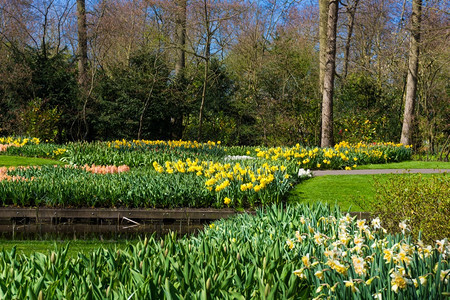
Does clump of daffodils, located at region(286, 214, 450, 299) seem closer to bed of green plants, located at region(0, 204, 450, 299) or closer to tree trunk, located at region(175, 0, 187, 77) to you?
bed of green plants, located at region(0, 204, 450, 299)

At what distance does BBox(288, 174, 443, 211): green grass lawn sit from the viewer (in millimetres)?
8305

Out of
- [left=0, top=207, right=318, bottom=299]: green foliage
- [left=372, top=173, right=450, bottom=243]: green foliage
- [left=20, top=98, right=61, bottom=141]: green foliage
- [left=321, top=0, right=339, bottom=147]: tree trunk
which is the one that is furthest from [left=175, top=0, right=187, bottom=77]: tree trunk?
[left=0, top=207, right=318, bottom=299]: green foliage

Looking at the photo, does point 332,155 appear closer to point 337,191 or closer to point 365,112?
point 337,191

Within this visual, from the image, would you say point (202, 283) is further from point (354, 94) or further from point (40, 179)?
point (354, 94)

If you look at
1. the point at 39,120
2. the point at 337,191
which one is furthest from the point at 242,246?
the point at 39,120

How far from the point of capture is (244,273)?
3176mm

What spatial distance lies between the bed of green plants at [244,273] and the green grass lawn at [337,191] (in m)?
4.62

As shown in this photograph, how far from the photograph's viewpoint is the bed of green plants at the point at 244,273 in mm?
2666

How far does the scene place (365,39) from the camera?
2736 cm

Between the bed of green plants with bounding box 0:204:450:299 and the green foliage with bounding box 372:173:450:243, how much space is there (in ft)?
5.03

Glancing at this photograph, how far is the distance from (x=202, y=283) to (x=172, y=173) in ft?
23.1

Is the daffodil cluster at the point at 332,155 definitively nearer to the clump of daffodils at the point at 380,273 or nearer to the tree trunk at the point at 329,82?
the tree trunk at the point at 329,82

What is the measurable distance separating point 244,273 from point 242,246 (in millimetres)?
631

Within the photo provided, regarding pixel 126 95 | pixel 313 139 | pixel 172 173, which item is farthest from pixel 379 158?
pixel 126 95
